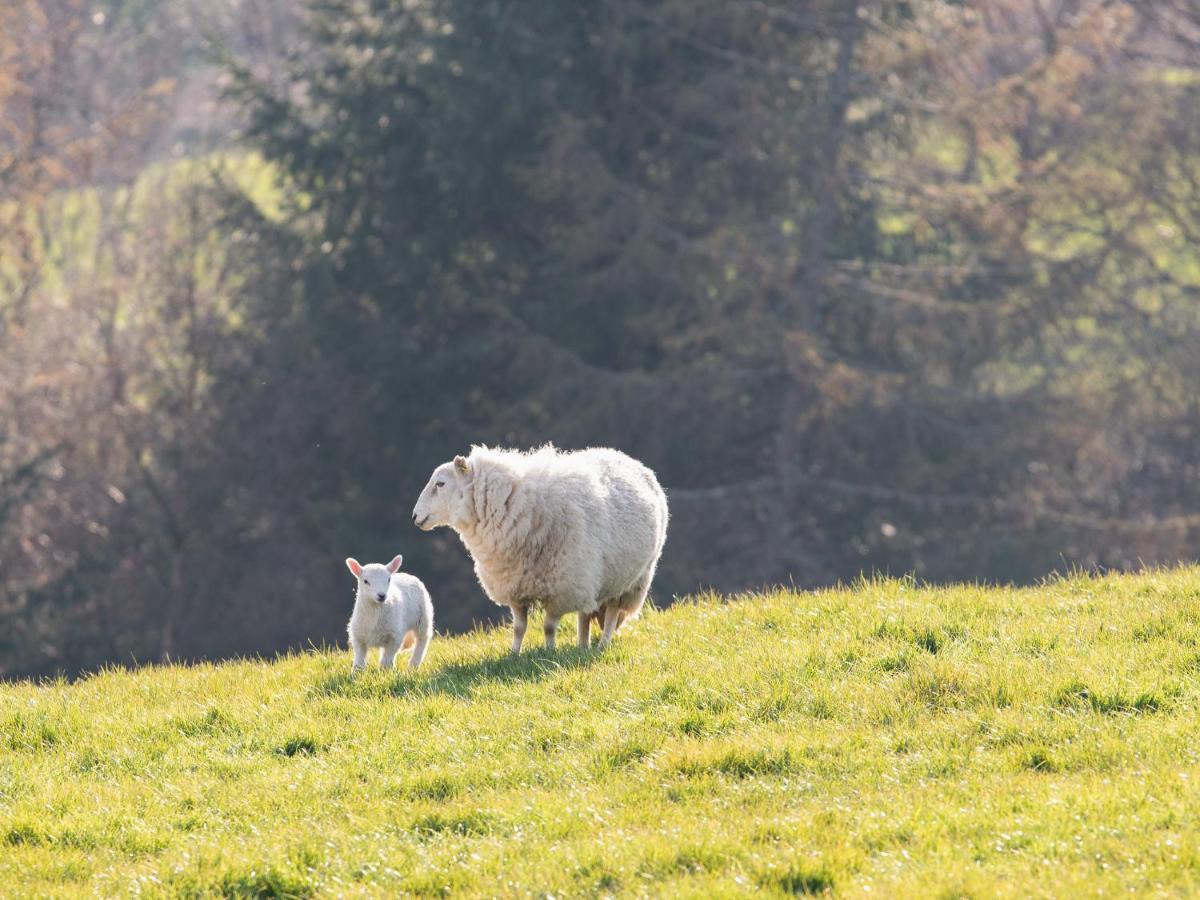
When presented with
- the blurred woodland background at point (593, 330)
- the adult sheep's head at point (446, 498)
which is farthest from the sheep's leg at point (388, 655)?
the blurred woodland background at point (593, 330)

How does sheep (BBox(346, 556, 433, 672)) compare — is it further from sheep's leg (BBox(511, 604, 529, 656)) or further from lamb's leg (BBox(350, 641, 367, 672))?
sheep's leg (BBox(511, 604, 529, 656))

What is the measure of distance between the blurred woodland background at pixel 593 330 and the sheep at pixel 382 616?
18.4 metres

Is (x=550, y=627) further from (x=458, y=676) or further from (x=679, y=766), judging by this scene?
(x=679, y=766)

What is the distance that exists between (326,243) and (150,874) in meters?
26.9

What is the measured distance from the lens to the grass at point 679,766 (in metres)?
7.76

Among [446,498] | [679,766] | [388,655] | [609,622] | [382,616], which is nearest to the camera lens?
[679,766]

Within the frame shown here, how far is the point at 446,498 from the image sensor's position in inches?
500

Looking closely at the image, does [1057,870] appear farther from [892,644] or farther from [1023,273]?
[1023,273]

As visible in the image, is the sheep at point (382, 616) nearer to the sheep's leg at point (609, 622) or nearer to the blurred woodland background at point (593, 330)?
the sheep's leg at point (609, 622)

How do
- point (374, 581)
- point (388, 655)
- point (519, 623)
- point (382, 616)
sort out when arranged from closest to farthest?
point (374, 581) < point (382, 616) < point (388, 655) < point (519, 623)

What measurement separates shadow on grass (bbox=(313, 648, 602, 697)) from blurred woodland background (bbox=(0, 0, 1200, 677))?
19052mm

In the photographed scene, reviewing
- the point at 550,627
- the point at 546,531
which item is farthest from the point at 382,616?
the point at 546,531

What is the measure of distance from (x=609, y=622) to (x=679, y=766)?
3709 millimetres

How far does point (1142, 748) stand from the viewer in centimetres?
880
